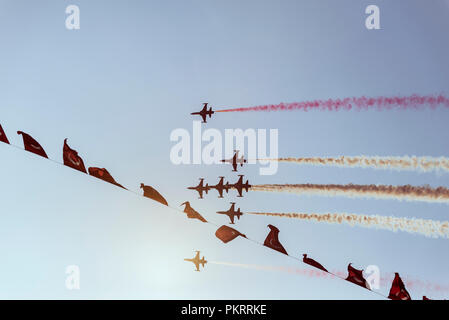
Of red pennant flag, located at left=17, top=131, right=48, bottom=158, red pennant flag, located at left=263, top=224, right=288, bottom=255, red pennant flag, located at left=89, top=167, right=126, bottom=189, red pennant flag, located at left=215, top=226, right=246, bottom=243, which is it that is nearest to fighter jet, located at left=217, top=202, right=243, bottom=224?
red pennant flag, located at left=215, top=226, right=246, bottom=243

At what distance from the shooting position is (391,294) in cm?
1442

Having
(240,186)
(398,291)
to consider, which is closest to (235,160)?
(240,186)

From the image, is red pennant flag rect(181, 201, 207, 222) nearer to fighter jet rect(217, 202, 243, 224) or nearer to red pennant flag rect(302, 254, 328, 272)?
fighter jet rect(217, 202, 243, 224)

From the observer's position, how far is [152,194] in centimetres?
1423

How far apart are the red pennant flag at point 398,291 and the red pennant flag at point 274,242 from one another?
4.15m

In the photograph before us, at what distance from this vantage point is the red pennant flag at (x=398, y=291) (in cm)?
1441

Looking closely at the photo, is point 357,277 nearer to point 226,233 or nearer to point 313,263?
point 313,263

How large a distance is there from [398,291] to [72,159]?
12572 millimetres

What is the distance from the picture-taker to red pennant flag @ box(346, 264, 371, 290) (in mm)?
14680

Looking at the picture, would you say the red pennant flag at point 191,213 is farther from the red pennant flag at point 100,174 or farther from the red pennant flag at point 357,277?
the red pennant flag at point 357,277

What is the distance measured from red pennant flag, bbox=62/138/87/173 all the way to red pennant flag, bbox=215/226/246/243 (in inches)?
220
